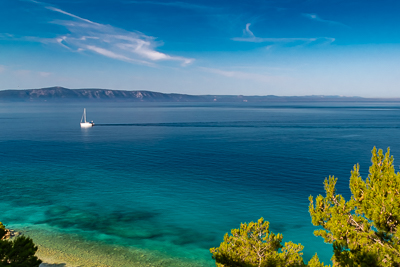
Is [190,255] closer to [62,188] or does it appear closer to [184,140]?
[62,188]

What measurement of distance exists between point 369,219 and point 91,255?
25620 millimetres

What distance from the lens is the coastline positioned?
28484 mm

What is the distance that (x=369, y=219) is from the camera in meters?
14.7

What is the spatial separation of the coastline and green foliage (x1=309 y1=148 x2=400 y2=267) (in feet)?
53.0

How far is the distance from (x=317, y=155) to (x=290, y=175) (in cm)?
2019

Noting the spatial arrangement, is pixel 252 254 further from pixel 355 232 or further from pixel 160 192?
pixel 160 192

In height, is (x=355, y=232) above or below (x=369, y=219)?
below

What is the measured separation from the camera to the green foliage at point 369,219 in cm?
1449

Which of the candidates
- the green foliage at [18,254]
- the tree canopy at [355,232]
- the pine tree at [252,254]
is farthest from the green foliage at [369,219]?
the green foliage at [18,254]

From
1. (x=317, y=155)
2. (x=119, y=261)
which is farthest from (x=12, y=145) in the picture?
(x=317, y=155)

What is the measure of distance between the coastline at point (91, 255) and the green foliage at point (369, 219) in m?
16.2

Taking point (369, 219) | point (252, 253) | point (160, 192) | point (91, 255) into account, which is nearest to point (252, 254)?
point (252, 253)

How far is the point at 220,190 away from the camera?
165 ft

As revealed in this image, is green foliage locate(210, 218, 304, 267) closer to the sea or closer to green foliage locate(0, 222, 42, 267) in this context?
green foliage locate(0, 222, 42, 267)
